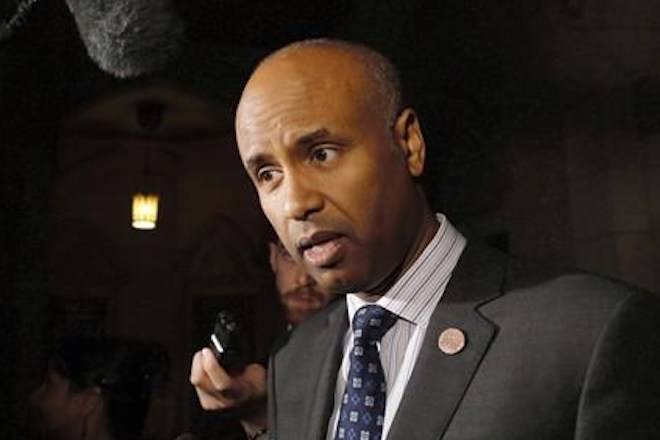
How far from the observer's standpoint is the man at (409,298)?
552 millimetres

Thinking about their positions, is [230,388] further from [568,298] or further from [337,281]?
[568,298]

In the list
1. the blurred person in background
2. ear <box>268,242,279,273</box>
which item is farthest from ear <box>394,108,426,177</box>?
the blurred person in background

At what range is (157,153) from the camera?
3.67ft

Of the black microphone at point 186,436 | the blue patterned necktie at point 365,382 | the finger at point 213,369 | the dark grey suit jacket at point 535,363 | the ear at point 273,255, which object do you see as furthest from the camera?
the ear at point 273,255

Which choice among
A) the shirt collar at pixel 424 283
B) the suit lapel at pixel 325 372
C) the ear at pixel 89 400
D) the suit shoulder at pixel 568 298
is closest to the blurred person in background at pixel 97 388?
the ear at pixel 89 400

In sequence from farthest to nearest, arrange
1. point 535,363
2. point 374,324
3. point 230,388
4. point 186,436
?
point 186,436, point 230,388, point 374,324, point 535,363

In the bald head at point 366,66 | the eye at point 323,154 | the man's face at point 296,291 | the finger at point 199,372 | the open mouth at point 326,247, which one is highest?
the bald head at point 366,66

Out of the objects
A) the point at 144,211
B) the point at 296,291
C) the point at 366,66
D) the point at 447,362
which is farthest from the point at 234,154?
the point at 447,362

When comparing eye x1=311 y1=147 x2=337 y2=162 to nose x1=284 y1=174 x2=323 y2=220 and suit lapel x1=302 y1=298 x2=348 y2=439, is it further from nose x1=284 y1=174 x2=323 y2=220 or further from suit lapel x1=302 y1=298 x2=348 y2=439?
suit lapel x1=302 y1=298 x2=348 y2=439

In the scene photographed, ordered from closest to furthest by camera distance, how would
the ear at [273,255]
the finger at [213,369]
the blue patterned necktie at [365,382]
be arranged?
the blue patterned necktie at [365,382], the finger at [213,369], the ear at [273,255]

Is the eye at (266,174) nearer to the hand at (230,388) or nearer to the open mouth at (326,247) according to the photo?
the open mouth at (326,247)

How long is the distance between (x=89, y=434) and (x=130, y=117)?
1.55 feet

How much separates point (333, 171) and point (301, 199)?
0.04 meters

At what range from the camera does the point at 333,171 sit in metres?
0.61
